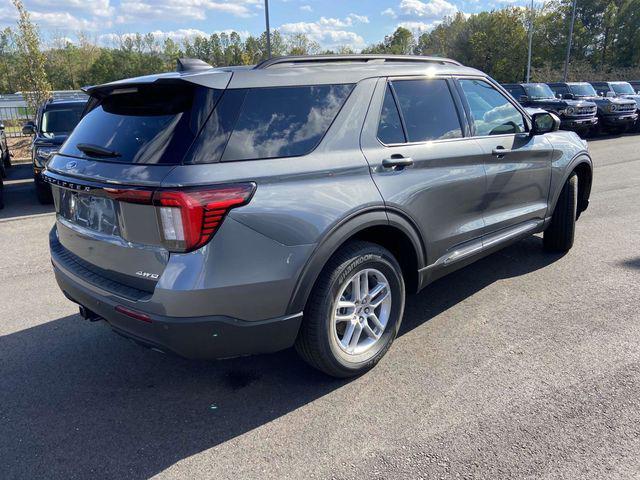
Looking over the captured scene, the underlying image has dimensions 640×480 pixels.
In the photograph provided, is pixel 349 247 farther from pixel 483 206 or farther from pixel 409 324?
pixel 483 206

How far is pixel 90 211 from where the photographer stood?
2.90 metres

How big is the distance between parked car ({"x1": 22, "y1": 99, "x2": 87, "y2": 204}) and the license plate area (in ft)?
21.3

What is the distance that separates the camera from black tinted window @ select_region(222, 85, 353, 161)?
8.72ft

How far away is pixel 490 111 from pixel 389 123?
1410 mm

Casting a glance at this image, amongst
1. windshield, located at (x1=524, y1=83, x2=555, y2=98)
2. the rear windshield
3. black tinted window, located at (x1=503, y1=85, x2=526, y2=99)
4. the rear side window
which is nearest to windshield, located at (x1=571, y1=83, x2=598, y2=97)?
the rear side window

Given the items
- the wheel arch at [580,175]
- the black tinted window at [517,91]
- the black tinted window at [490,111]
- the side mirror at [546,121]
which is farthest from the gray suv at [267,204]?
the black tinted window at [517,91]

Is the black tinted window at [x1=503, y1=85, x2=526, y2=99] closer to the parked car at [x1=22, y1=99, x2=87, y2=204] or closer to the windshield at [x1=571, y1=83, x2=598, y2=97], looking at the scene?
the windshield at [x1=571, y1=83, x2=598, y2=97]

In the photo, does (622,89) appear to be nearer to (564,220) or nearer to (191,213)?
(564,220)

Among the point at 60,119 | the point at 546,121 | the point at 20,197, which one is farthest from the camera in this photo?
the point at 60,119

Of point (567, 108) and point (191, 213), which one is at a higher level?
point (191, 213)

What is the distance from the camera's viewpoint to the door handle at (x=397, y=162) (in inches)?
126

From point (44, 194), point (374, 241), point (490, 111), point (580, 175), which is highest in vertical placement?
point (490, 111)

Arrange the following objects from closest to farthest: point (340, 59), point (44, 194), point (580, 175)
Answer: point (340, 59)
point (580, 175)
point (44, 194)

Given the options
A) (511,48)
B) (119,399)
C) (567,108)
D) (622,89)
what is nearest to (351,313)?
(119,399)
